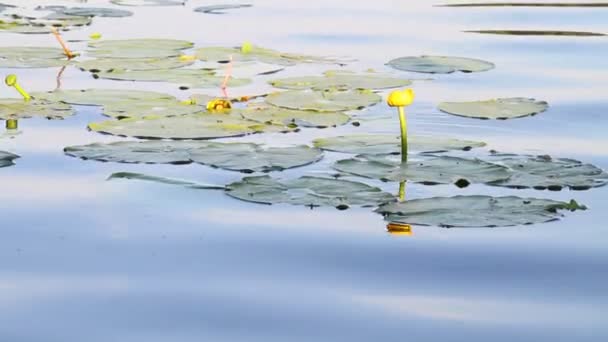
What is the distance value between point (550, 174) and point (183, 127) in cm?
119

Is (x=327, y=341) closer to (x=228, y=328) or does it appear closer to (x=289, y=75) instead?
(x=228, y=328)

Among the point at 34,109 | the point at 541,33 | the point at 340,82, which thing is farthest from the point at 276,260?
the point at 541,33

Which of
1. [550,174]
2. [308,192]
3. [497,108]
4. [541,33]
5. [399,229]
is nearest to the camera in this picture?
[399,229]

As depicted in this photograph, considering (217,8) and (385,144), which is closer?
(385,144)

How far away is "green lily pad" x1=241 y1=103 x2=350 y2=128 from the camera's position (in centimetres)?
406

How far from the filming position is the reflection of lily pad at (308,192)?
3070 millimetres

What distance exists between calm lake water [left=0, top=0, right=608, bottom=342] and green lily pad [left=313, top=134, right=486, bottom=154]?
125 mm

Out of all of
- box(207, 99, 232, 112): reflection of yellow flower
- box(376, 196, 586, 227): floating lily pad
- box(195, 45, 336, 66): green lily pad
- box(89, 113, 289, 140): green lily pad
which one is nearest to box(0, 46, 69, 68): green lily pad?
box(195, 45, 336, 66): green lily pad

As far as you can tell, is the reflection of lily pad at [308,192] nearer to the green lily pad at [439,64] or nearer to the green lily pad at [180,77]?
the green lily pad at [180,77]

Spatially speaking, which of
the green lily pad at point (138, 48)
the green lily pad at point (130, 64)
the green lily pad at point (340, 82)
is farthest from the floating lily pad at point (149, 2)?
the green lily pad at point (340, 82)

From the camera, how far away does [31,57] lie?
5.29 metres

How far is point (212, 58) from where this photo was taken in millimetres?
5293

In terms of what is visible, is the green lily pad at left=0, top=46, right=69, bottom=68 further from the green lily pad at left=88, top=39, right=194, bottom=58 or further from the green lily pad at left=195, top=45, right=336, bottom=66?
the green lily pad at left=195, top=45, right=336, bottom=66

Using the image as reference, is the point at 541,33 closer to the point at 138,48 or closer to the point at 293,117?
the point at 138,48
